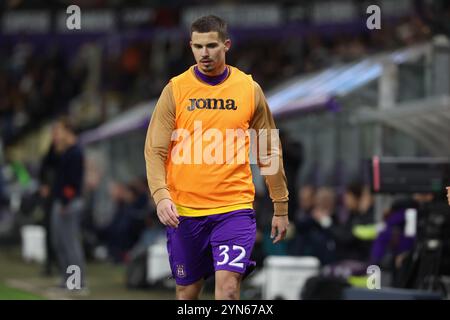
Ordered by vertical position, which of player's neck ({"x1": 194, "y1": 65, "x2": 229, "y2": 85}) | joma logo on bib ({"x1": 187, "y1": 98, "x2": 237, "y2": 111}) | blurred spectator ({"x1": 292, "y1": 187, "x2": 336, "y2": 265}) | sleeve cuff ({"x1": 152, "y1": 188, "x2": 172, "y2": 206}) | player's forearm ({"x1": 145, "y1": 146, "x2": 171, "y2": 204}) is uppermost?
player's neck ({"x1": 194, "y1": 65, "x2": 229, "y2": 85})

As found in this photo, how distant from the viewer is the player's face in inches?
283

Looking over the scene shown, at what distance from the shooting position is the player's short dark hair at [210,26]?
7.19 metres

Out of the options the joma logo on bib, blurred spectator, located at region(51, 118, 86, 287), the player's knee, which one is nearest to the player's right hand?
the player's knee

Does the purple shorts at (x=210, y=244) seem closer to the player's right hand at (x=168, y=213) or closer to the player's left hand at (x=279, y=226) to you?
the player's left hand at (x=279, y=226)

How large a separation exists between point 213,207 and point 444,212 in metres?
3.95

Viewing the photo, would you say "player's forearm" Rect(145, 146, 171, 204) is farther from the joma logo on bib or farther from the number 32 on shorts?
the number 32 on shorts

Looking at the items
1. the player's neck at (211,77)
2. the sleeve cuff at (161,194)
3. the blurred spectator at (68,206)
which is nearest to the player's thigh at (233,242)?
the sleeve cuff at (161,194)

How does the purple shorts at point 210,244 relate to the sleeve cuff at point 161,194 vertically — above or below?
below

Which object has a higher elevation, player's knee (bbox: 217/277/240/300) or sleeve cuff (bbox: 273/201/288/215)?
sleeve cuff (bbox: 273/201/288/215)

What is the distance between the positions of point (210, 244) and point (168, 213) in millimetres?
443

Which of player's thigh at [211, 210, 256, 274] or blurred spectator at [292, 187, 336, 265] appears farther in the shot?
blurred spectator at [292, 187, 336, 265]

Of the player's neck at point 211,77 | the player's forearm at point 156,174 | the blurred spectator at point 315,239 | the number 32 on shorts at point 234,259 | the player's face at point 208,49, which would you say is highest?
the player's face at point 208,49

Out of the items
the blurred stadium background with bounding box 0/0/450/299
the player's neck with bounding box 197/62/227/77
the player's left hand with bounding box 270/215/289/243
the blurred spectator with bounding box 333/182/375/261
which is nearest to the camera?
the player's neck with bounding box 197/62/227/77

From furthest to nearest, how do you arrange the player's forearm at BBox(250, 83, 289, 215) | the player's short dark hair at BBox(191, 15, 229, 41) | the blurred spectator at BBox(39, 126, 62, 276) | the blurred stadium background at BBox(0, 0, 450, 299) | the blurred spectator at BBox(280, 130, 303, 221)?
the blurred spectator at BBox(39, 126, 62, 276) → the blurred spectator at BBox(280, 130, 303, 221) → the blurred stadium background at BBox(0, 0, 450, 299) → the player's forearm at BBox(250, 83, 289, 215) → the player's short dark hair at BBox(191, 15, 229, 41)
